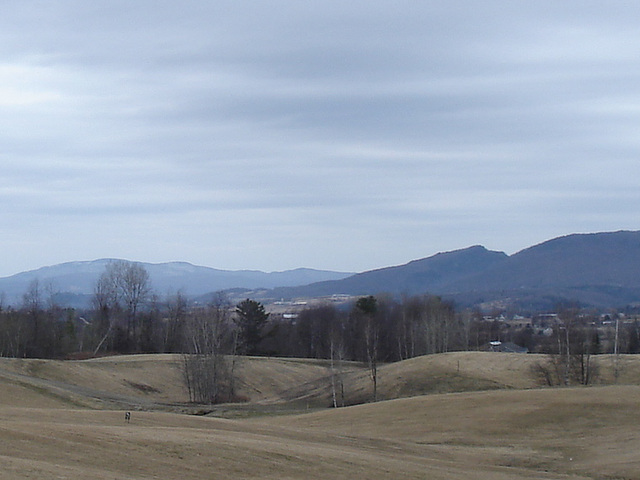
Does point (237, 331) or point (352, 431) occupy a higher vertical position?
point (237, 331)

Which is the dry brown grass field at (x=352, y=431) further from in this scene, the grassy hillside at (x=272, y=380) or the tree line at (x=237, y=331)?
the tree line at (x=237, y=331)

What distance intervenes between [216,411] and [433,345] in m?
53.3

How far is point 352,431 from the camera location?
40562 mm

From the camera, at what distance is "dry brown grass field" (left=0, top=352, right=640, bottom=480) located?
21.8 meters

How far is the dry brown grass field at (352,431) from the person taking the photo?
21.8 meters

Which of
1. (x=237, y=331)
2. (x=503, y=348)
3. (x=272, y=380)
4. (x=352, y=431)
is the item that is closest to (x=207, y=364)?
(x=272, y=380)

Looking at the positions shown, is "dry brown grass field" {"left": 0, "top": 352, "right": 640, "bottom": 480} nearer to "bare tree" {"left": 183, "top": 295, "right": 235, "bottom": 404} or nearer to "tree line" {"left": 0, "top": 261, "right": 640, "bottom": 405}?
"bare tree" {"left": 183, "top": 295, "right": 235, "bottom": 404}

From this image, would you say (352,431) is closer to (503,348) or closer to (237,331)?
(237,331)

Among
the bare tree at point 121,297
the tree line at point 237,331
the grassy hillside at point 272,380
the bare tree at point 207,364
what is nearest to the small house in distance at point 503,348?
the tree line at point 237,331

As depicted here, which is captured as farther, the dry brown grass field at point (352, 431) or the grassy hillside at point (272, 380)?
the grassy hillside at point (272, 380)

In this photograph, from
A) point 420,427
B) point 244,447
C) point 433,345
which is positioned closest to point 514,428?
point 420,427

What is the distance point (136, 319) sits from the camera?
410ft

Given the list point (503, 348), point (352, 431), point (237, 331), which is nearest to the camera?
point (352, 431)

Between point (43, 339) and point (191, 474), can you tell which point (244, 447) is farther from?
point (43, 339)
